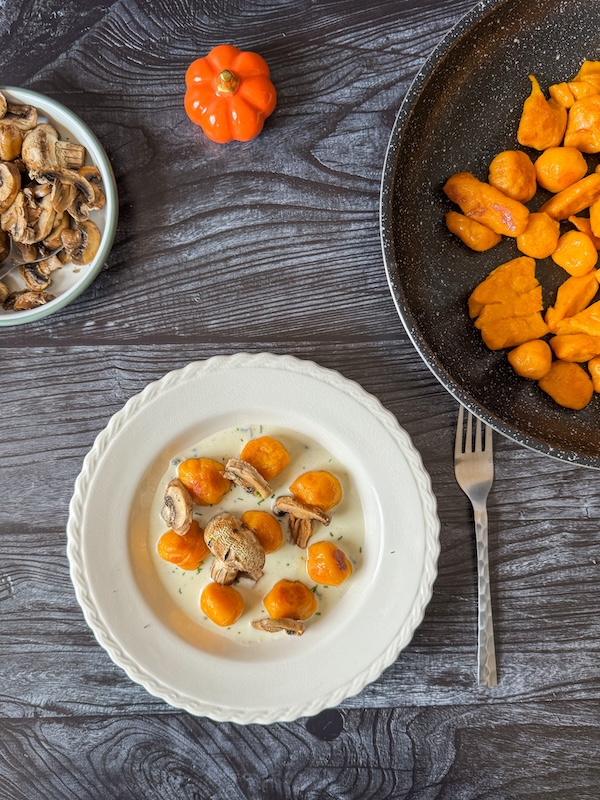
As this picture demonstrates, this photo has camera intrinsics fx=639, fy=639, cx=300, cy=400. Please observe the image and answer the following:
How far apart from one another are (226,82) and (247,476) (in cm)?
66

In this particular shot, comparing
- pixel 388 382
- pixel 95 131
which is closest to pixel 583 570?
pixel 388 382

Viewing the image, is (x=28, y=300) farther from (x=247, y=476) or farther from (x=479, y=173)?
(x=479, y=173)

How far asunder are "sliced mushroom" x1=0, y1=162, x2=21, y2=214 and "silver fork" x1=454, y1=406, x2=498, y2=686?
87cm

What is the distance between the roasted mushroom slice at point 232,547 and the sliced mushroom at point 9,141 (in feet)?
2.35

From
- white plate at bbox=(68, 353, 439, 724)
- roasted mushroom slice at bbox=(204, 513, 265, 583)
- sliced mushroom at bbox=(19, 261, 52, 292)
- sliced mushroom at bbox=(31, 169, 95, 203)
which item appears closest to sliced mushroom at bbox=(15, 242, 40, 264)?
sliced mushroom at bbox=(19, 261, 52, 292)

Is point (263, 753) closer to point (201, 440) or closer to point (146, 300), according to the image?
point (201, 440)

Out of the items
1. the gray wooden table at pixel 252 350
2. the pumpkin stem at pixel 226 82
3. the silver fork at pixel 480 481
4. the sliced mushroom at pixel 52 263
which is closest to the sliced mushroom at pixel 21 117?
the gray wooden table at pixel 252 350

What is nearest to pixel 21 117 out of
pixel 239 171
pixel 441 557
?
pixel 239 171

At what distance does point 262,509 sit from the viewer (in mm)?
1158

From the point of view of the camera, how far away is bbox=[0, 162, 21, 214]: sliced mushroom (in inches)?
42.3

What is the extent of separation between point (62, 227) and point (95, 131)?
215mm

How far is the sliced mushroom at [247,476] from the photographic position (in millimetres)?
1086

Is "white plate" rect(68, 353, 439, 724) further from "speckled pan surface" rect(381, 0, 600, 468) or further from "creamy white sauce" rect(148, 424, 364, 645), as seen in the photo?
"speckled pan surface" rect(381, 0, 600, 468)

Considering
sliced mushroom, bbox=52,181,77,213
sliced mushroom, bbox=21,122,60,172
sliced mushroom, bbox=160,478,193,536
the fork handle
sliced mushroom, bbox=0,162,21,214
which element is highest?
sliced mushroom, bbox=21,122,60,172
